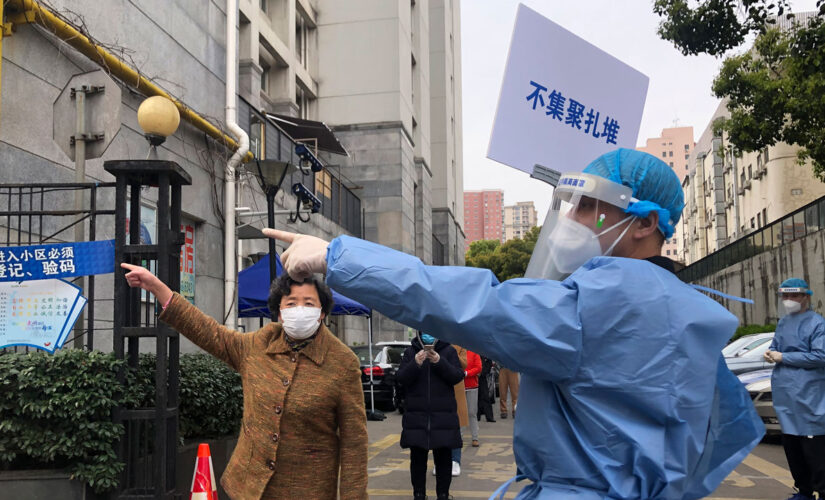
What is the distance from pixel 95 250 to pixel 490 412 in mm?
10968

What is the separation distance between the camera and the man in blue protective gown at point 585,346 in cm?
168

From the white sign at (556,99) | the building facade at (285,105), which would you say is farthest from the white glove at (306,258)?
the building facade at (285,105)

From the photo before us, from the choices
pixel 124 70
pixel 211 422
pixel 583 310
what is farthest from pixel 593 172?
pixel 124 70

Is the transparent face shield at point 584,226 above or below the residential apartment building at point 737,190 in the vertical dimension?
below

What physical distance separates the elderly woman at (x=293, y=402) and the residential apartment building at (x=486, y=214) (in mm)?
161281

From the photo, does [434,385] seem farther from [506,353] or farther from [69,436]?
[506,353]

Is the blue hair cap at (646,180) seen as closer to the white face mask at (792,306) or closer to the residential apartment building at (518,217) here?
the white face mask at (792,306)

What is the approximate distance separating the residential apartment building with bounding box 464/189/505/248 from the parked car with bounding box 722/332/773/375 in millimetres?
150114

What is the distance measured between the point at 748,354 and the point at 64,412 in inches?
463

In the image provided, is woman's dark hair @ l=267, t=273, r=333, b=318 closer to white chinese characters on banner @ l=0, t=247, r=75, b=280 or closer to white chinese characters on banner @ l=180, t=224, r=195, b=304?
white chinese characters on banner @ l=0, t=247, r=75, b=280

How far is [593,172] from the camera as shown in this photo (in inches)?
85.0

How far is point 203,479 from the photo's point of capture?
4.48 metres

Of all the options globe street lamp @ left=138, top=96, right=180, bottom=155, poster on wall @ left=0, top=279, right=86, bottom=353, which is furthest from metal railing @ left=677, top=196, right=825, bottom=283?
poster on wall @ left=0, top=279, right=86, bottom=353

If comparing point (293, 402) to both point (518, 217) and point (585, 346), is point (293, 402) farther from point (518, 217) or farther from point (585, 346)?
point (518, 217)
